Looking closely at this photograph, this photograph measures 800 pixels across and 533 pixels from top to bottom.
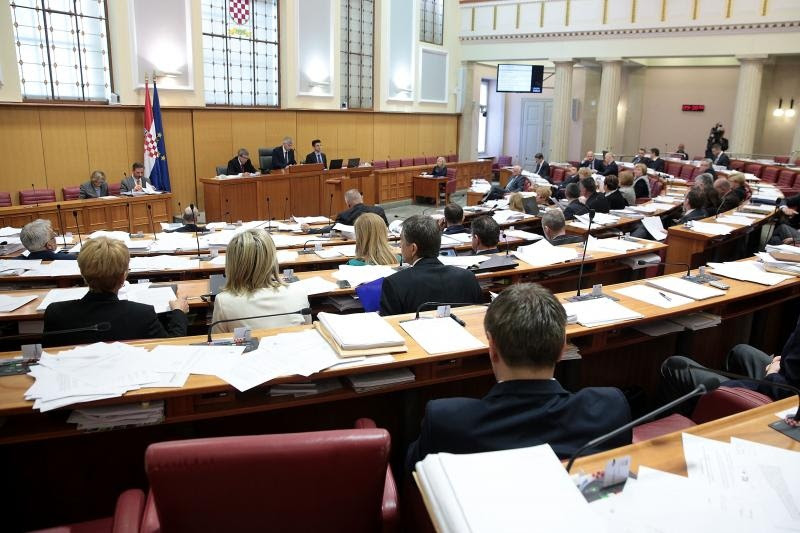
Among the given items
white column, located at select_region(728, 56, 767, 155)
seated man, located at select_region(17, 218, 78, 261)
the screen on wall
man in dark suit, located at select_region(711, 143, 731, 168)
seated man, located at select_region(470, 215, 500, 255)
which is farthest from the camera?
the screen on wall

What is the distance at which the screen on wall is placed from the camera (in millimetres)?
17031

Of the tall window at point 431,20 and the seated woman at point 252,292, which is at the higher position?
the tall window at point 431,20

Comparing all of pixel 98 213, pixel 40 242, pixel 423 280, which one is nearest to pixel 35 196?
pixel 98 213

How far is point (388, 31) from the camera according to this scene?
49.9 ft

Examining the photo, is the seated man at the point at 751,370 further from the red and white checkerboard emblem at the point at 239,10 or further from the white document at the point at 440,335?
the red and white checkerboard emblem at the point at 239,10

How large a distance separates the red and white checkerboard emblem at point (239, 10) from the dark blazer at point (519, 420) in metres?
12.2

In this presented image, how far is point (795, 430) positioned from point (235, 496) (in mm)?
1690

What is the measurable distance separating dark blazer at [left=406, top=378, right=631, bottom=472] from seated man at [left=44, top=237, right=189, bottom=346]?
178 centimetres

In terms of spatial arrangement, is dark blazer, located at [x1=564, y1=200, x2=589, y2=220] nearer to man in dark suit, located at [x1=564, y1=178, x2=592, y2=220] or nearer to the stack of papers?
man in dark suit, located at [x1=564, y1=178, x2=592, y2=220]

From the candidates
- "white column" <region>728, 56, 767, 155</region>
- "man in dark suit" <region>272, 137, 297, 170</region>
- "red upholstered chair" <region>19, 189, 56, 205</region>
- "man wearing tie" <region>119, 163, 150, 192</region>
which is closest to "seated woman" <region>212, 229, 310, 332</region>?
"man wearing tie" <region>119, 163, 150, 192</region>

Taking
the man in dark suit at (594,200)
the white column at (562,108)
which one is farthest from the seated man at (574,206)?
the white column at (562,108)

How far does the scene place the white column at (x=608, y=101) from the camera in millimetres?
15602

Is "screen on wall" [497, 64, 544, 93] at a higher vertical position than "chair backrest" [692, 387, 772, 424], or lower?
higher

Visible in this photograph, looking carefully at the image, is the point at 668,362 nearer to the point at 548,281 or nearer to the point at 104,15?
the point at 548,281
